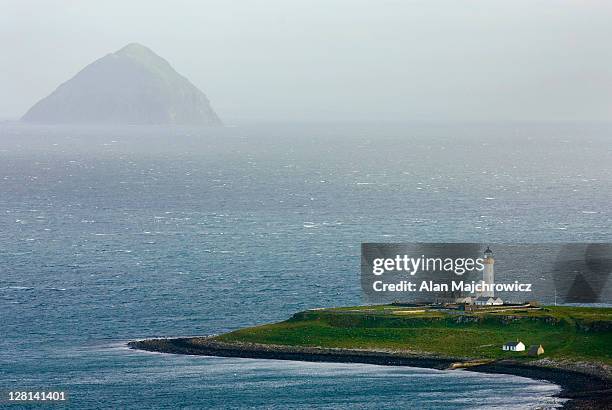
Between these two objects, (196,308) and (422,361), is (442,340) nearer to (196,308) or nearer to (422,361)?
(422,361)

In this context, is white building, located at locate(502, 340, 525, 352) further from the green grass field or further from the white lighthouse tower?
the white lighthouse tower

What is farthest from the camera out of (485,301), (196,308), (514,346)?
(196,308)

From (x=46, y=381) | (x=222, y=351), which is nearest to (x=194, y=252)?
(x=222, y=351)

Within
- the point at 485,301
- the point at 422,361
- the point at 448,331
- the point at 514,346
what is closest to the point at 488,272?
the point at 485,301

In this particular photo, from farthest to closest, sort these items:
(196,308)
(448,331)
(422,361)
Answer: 1. (196,308)
2. (448,331)
3. (422,361)

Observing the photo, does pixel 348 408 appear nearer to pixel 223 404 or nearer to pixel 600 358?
pixel 223 404

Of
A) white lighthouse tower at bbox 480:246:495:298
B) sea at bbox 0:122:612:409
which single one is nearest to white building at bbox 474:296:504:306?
white lighthouse tower at bbox 480:246:495:298

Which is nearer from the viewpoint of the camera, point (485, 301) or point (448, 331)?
point (448, 331)

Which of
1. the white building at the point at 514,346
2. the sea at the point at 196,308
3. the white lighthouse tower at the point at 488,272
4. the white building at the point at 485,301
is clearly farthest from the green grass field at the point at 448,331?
the sea at the point at 196,308
